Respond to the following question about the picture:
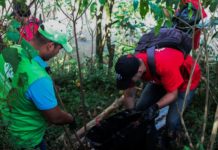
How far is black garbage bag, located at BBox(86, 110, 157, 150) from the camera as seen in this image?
10.3 feet

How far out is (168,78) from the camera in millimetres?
3312

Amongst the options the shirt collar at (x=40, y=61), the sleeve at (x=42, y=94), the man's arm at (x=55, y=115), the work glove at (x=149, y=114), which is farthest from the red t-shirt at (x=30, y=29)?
the work glove at (x=149, y=114)

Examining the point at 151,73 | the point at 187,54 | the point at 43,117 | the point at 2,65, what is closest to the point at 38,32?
the point at 2,65

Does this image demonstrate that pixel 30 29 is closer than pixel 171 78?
Yes

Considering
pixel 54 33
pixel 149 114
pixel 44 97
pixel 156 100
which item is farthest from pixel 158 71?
pixel 44 97

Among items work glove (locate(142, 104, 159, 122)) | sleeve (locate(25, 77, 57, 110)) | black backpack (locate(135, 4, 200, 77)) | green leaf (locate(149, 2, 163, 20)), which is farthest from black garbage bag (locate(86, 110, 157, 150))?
green leaf (locate(149, 2, 163, 20))

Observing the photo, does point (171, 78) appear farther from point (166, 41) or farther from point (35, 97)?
point (35, 97)

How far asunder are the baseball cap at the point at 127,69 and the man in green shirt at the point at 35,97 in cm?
52

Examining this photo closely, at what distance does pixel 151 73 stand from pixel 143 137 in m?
0.56

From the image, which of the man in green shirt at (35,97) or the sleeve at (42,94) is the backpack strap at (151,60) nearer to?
the man in green shirt at (35,97)

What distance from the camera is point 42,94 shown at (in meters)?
2.61

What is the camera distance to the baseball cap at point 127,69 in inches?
125

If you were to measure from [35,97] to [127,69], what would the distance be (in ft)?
2.91

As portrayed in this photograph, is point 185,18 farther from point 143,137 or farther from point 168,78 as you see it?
point 143,137
